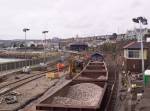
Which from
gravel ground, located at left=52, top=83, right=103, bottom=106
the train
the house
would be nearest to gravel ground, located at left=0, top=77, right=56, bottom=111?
the train

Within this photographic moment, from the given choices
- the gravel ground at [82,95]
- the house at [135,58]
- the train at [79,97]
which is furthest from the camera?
the house at [135,58]

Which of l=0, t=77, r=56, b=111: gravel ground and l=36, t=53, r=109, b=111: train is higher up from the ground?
l=36, t=53, r=109, b=111: train

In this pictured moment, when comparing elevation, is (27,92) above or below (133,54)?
below

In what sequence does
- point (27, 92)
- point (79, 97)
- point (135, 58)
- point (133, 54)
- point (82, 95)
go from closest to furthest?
point (79, 97), point (82, 95), point (27, 92), point (135, 58), point (133, 54)

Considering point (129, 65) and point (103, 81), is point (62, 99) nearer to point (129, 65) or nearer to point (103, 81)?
point (103, 81)

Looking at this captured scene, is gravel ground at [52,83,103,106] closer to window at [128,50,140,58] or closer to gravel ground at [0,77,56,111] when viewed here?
gravel ground at [0,77,56,111]

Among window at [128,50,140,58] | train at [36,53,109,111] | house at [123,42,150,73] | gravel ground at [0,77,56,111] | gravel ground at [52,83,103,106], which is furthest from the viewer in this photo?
window at [128,50,140,58]

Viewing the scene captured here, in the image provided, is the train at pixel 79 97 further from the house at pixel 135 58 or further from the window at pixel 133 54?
the window at pixel 133 54

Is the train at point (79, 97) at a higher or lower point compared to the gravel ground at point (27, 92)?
higher

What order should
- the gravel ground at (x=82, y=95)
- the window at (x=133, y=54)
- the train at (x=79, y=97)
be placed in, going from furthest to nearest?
the window at (x=133, y=54)
the gravel ground at (x=82, y=95)
the train at (x=79, y=97)

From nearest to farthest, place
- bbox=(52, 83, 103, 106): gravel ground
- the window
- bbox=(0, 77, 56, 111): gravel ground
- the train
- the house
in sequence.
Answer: the train, bbox=(52, 83, 103, 106): gravel ground, bbox=(0, 77, 56, 111): gravel ground, the house, the window

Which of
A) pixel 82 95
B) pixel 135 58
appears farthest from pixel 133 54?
pixel 82 95

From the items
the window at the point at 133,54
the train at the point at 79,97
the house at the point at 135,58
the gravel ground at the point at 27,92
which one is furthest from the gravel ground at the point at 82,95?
the window at the point at 133,54

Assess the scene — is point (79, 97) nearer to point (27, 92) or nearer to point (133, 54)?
point (27, 92)
